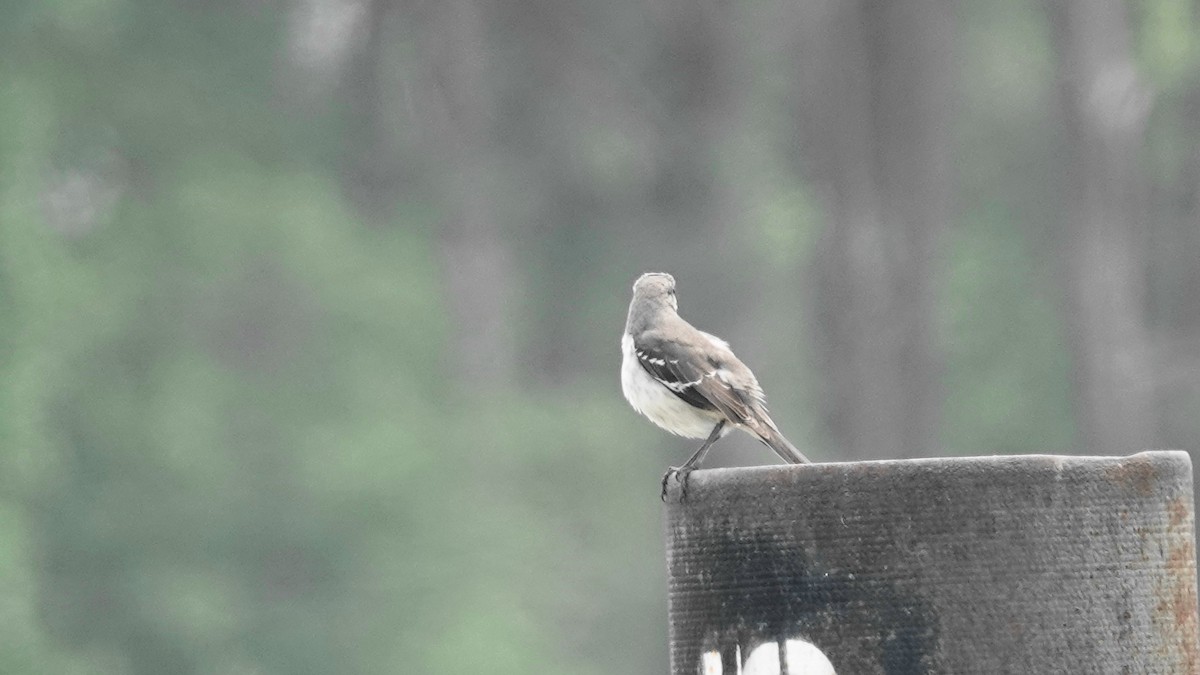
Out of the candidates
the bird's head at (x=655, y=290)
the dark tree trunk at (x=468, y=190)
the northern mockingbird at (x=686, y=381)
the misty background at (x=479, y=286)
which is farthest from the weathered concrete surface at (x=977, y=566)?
the dark tree trunk at (x=468, y=190)

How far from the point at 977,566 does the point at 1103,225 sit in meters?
26.1

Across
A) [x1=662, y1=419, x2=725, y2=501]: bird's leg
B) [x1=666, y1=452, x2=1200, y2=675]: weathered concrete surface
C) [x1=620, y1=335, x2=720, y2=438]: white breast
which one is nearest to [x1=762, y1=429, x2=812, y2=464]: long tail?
[x1=662, y1=419, x2=725, y2=501]: bird's leg

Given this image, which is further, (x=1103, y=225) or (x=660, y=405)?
(x=1103, y=225)

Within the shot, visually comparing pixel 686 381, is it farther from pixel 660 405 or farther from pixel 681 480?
pixel 681 480

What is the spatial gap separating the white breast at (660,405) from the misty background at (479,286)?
54.5ft

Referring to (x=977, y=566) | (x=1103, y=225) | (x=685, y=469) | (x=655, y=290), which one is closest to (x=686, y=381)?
(x=655, y=290)

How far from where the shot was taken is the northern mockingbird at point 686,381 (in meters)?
10.1

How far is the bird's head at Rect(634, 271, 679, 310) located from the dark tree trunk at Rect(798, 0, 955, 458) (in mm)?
18847

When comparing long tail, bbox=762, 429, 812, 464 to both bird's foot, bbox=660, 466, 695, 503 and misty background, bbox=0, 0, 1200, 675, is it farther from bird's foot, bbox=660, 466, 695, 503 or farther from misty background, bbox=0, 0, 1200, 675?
misty background, bbox=0, 0, 1200, 675

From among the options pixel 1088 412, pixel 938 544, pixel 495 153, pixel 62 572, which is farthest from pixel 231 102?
pixel 938 544

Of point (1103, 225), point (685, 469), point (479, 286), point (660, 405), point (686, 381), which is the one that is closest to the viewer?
point (685, 469)

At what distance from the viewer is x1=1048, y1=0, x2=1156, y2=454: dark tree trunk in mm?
31094

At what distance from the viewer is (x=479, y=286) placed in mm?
36750

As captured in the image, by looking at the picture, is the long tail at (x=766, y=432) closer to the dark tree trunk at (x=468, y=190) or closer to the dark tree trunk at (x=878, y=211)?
the dark tree trunk at (x=878, y=211)
